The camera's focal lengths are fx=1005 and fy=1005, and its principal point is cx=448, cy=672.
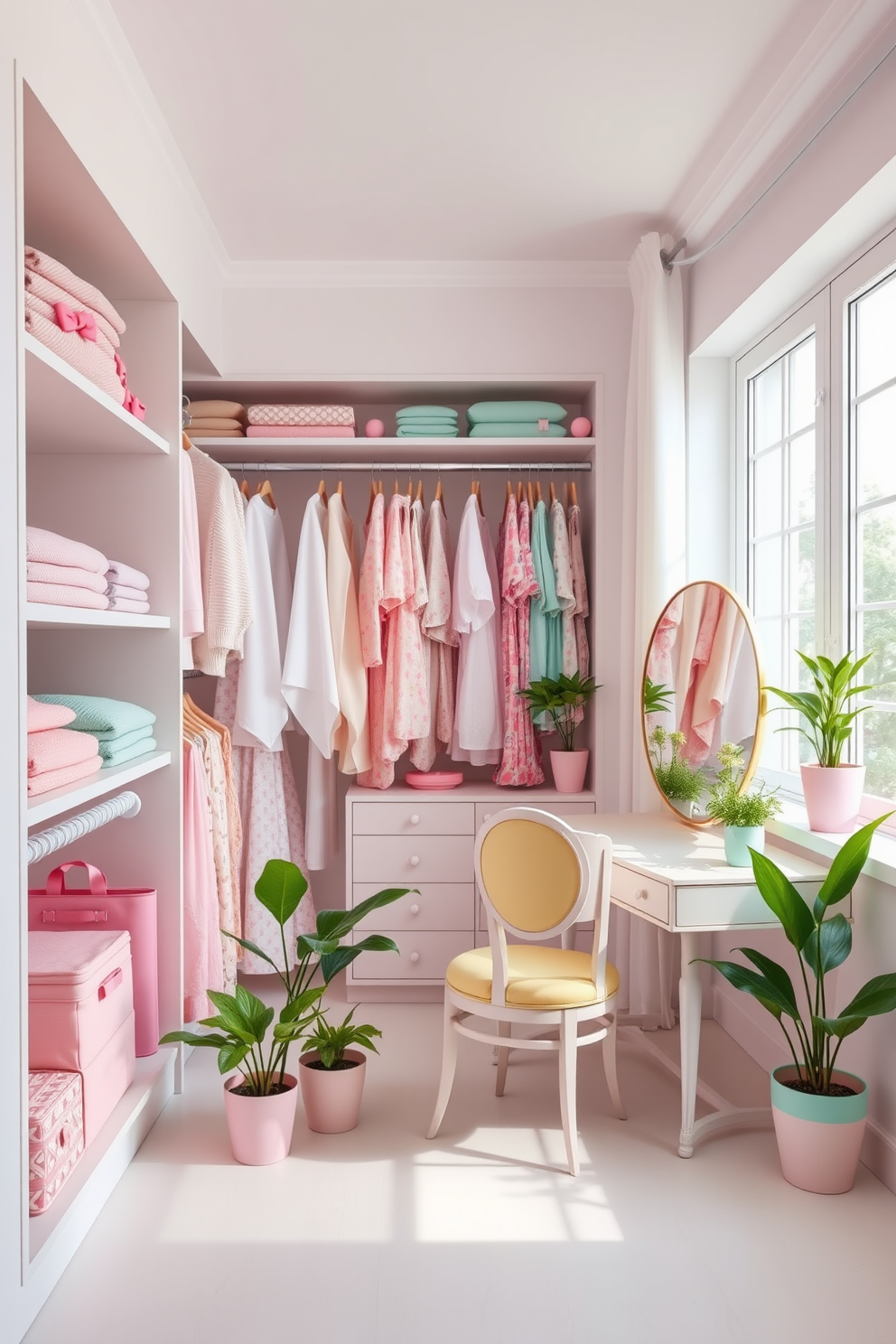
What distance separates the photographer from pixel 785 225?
2619 mm

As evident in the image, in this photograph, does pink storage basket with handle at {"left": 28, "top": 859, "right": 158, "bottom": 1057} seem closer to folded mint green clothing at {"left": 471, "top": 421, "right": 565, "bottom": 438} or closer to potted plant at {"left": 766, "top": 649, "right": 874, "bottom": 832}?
potted plant at {"left": 766, "top": 649, "right": 874, "bottom": 832}

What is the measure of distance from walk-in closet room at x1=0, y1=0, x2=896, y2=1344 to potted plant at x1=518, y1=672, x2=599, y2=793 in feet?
0.05

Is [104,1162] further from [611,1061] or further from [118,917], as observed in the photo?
[611,1061]

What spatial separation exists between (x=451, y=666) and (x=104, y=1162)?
6.87 ft

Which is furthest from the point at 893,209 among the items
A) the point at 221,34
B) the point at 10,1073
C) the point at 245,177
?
the point at 10,1073

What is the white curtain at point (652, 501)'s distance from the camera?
3227mm

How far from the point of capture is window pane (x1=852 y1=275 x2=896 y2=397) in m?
2.48

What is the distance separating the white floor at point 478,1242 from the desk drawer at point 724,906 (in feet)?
1.89

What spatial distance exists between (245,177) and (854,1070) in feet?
9.54

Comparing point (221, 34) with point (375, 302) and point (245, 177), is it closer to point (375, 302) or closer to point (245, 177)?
point (245, 177)

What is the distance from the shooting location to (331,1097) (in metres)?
2.52

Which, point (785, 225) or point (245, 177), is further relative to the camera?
point (245, 177)

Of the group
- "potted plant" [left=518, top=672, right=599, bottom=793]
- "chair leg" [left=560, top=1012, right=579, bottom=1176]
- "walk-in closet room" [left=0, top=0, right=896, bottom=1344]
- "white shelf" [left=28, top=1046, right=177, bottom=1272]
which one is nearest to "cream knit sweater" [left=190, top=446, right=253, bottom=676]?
"walk-in closet room" [left=0, top=0, right=896, bottom=1344]

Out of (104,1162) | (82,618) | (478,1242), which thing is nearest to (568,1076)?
(478,1242)
